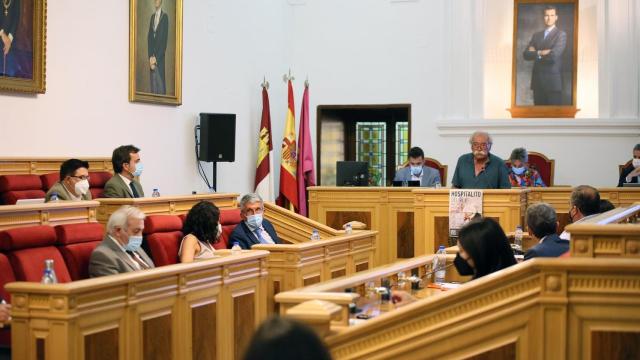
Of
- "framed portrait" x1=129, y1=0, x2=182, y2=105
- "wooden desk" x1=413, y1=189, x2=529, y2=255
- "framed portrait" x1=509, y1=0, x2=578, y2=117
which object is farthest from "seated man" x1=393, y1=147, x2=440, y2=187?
"framed portrait" x1=509, y1=0, x2=578, y2=117

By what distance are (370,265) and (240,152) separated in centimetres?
467

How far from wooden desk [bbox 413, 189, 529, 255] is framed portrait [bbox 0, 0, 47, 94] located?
3684 mm

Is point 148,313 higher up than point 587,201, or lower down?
lower down

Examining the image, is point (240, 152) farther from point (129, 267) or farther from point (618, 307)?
point (618, 307)

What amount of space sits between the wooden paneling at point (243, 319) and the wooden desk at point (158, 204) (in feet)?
4.87

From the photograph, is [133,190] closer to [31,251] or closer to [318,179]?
[31,251]

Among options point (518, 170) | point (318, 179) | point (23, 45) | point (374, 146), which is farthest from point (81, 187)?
point (374, 146)

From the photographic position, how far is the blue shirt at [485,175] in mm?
8578

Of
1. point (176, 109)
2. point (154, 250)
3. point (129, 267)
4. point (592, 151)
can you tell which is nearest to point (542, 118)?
point (592, 151)

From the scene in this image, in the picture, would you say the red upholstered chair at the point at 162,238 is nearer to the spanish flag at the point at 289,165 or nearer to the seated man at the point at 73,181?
the seated man at the point at 73,181

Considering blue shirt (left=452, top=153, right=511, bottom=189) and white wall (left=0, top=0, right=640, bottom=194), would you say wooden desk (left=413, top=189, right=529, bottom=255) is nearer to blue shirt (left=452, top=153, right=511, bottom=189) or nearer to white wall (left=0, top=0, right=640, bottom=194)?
blue shirt (left=452, top=153, right=511, bottom=189)

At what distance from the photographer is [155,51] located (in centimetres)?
1073

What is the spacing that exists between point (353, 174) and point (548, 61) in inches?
165

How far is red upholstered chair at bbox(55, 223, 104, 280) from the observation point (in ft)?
18.0
